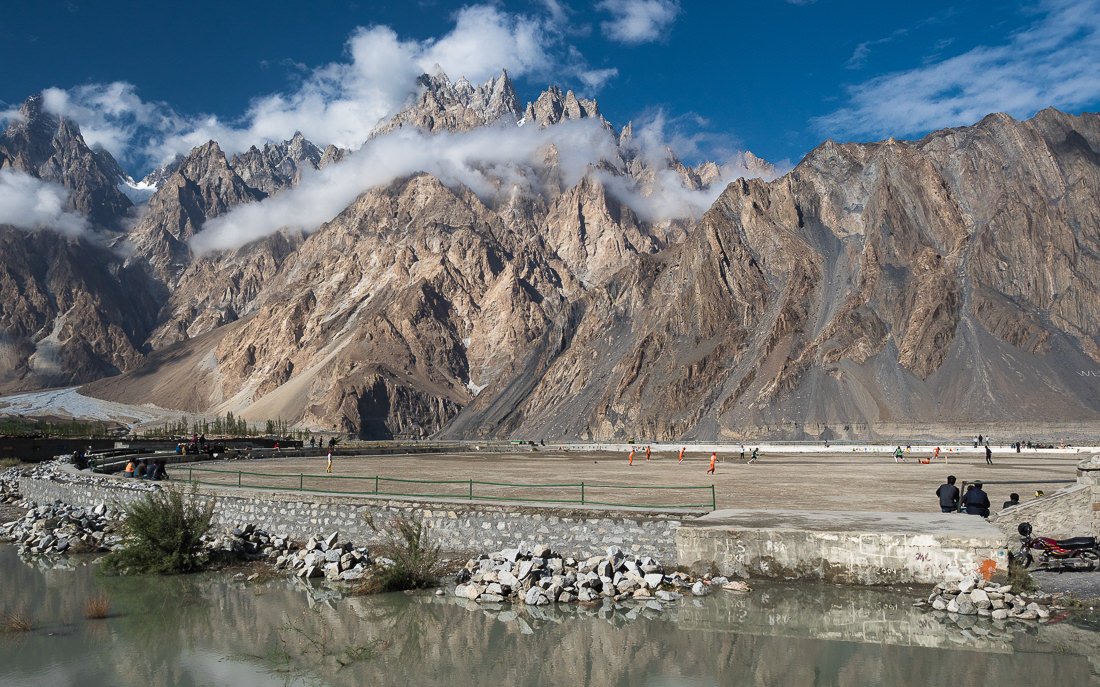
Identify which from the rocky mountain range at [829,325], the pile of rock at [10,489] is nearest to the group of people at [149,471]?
the pile of rock at [10,489]

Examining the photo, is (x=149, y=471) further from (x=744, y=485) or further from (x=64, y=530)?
(x=744, y=485)

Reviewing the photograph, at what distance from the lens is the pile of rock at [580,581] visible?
16.1 m

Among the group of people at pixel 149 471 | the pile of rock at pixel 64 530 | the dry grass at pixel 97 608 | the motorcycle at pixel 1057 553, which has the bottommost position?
the dry grass at pixel 97 608

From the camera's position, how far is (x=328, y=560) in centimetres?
1931

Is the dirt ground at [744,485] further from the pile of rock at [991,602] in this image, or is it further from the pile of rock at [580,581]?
the pile of rock at [991,602]

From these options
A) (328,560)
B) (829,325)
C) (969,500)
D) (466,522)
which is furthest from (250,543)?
(829,325)

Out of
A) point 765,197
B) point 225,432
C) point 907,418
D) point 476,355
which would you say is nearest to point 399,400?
point 476,355

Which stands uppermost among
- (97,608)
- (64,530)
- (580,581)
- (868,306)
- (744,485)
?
(868,306)

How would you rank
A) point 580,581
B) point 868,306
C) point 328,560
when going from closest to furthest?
1. point 580,581
2. point 328,560
3. point 868,306

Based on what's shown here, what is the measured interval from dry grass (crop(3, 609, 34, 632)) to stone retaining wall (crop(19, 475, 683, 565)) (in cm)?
701

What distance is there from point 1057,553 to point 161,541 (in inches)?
807

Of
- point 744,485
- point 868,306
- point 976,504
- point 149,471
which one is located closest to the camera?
point 976,504

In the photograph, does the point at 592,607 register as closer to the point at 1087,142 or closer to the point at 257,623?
the point at 257,623

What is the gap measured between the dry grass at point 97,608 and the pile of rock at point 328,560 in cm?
410
